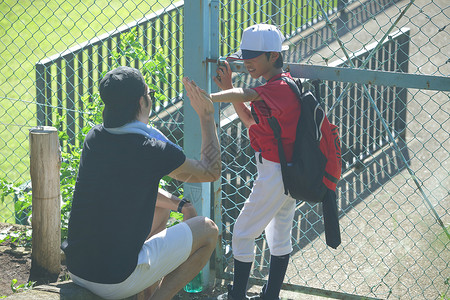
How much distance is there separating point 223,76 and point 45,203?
1393mm

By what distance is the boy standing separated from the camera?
3389mm

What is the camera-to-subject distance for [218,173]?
11.0 ft

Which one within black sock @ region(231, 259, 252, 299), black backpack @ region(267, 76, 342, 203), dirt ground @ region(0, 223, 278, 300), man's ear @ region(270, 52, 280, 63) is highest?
man's ear @ region(270, 52, 280, 63)

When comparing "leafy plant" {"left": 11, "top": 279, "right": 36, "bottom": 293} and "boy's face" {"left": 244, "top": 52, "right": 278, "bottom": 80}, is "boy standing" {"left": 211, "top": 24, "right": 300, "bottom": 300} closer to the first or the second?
"boy's face" {"left": 244, "top": 52, "right": 278, "bottom": 80}

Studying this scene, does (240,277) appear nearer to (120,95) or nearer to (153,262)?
(153,262)

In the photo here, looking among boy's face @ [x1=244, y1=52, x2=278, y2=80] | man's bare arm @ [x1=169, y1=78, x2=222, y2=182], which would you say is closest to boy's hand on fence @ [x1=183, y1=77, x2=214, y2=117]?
man's bare arm @ [x1=169, y1=78, x2=222, y2=182]

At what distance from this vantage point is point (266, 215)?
11.8 feet

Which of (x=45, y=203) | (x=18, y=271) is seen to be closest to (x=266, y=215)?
(x=45, y=203)

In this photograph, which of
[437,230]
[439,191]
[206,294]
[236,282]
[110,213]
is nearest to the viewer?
[110,213]

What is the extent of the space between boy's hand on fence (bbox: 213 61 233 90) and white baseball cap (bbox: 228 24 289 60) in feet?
0.92

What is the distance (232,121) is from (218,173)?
70.5 inches

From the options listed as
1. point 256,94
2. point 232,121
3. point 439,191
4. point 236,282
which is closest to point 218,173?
point 256,94

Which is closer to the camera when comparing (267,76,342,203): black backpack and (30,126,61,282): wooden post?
(267,76,342,203): black backpack

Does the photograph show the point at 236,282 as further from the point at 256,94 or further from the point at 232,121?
the point at 232,121
